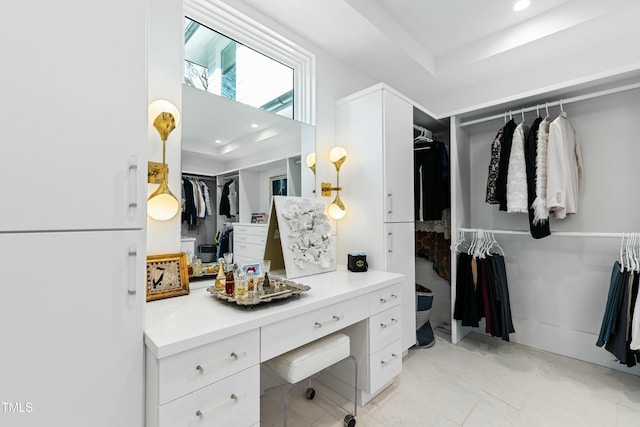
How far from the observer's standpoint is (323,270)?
80.4 inches

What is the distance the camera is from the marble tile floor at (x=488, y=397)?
168 cm

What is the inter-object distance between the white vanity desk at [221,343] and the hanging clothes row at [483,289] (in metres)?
1.34

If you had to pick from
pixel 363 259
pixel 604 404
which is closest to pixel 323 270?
pixel 363 259

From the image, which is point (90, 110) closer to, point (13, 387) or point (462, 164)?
point (13, 387)

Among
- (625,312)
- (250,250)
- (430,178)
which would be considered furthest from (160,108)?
(625,312)

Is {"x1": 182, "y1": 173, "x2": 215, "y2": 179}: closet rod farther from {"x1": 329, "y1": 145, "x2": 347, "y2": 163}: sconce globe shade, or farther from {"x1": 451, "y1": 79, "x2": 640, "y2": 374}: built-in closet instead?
{"x1": 451, "y1": 79, "x2": 640, "y2": 374}: built-in closet

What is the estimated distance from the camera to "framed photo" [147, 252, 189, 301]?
139 centimetres

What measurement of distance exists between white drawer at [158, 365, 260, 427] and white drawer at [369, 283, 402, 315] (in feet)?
2.74

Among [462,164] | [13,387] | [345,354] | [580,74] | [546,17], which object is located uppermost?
[546,17]

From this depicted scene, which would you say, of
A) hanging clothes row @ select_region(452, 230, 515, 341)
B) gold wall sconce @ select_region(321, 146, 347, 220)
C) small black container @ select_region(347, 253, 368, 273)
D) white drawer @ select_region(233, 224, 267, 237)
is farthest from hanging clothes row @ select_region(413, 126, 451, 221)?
white drawer @ select_region(233, 224, 267, 237)

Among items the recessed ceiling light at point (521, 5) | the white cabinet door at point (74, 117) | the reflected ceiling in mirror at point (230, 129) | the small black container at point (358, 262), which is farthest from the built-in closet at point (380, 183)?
the white cabinet door at point (74, 117)

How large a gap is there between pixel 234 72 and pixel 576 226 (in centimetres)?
305

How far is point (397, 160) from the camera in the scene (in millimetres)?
2262

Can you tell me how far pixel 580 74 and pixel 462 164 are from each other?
1143 millimetres
